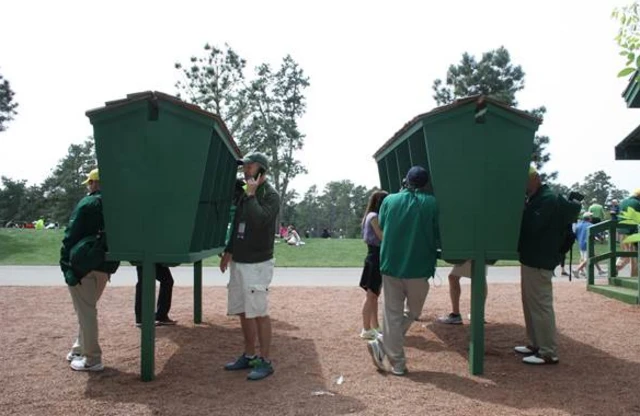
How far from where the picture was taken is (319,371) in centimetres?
546

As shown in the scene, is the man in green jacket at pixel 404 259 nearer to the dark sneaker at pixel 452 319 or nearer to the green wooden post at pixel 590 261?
the dark sneaker at pixel 452 319

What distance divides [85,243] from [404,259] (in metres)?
2.98

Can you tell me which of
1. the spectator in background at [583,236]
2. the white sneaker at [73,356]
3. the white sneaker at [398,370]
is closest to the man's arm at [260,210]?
the white sneaker at [398,370]

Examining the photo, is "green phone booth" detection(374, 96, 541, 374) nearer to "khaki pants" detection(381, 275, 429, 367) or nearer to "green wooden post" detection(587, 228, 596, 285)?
"khaki pants" detection(381, 275, 429, 367)

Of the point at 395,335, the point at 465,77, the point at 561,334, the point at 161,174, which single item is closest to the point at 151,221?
the point at 161,174

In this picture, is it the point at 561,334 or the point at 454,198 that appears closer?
the point at 454,198

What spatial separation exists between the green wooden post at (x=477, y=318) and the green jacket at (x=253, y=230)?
202 centimetres

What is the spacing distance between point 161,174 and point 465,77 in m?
39.2

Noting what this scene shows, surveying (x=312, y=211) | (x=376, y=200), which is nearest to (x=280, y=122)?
(x=376, y=200)

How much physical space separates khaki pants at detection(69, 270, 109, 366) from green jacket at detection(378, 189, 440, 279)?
9.08 feet

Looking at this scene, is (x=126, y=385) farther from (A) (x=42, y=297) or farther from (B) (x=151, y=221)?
(A) (x=42, y=297)

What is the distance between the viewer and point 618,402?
15.1 feet

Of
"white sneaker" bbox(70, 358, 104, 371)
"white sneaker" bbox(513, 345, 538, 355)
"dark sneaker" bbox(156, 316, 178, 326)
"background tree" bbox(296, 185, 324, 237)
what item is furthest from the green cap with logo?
"background tree" bbox(296, 185, 324, 237)

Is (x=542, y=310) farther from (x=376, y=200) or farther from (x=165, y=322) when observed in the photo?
(x=165, y=322)
